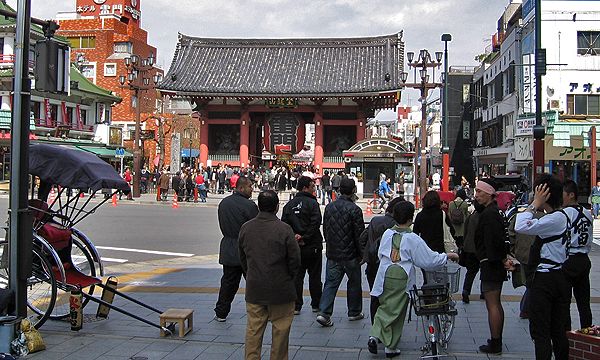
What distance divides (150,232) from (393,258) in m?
13.3

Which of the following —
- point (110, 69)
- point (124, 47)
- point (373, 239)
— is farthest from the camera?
point (124, 47)

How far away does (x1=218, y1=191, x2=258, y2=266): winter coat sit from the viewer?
775 cm

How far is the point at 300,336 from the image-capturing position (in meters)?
7.26

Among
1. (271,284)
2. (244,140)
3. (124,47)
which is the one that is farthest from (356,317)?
(124,47)

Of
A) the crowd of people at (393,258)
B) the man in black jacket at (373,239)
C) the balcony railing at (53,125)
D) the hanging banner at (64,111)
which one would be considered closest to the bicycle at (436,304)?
the crowd of people at (393,258)

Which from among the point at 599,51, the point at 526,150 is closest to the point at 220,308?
the point at 526,150

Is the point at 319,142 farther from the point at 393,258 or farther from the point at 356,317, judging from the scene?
the point at 393,258

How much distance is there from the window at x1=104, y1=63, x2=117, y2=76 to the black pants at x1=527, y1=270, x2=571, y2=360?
2233 inches

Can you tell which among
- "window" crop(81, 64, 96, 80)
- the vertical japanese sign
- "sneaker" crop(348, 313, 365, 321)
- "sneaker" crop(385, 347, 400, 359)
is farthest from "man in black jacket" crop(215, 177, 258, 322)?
"window" crop(81, 64, 96, 80)

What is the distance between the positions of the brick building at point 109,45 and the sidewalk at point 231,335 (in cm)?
4855

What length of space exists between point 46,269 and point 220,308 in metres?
2.15

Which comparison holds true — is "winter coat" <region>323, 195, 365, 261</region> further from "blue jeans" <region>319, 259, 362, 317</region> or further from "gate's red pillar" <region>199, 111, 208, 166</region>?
"gate's red pillar" <region>199, 111, 208, 166</region>

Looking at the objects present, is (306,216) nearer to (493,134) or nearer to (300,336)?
(300,336)

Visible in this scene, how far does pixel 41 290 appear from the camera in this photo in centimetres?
763
